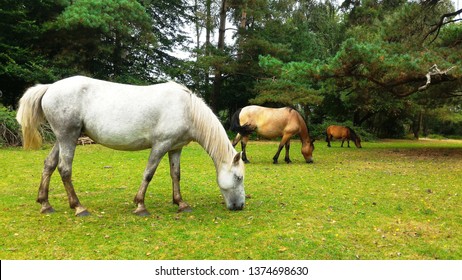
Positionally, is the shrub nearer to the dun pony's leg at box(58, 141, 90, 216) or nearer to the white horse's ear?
the dun pony's leg at box(58, 141, 90, 216)

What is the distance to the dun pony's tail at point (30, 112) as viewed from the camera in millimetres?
4801

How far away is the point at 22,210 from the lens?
496cm

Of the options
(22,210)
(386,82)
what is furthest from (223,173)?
(386,82)

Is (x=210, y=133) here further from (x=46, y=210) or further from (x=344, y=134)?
(x=344, y=134)

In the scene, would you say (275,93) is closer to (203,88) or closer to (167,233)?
(203,88)

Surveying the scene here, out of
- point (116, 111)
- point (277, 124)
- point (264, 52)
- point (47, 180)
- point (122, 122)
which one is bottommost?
point (47, 180)

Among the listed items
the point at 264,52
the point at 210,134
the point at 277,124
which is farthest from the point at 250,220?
the point at 264,52

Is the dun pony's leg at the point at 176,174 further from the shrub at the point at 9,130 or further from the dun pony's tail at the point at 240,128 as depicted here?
the shrub at the point at 9,130

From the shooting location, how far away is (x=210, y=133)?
196 inches

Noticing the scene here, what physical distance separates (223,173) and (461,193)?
469 cm

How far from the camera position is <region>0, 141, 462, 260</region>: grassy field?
11.8 feet

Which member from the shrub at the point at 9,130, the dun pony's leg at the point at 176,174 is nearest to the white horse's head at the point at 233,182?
the dun pony's leg at the point at 176,174

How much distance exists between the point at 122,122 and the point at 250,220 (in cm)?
215

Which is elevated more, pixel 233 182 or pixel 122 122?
pixel 122 122
